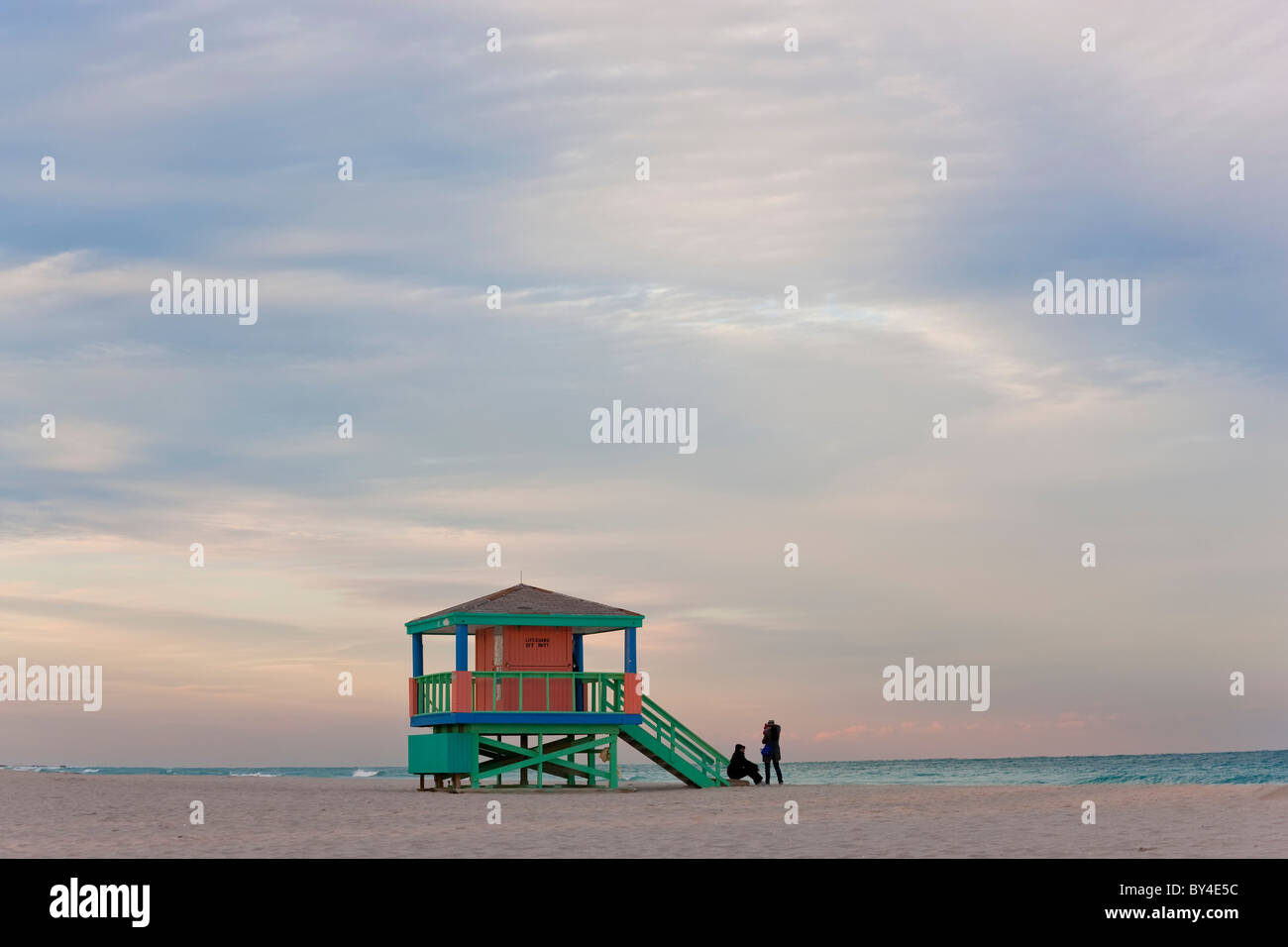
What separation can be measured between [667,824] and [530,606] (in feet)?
35.8

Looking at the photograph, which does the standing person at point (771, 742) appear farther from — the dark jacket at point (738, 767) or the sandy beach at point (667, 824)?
the sandy beach at point (667, 824)

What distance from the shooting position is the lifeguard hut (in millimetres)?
30578

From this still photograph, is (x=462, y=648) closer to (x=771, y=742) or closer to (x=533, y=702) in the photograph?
(x=533, y=702)

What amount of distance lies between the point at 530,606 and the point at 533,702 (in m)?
1.99

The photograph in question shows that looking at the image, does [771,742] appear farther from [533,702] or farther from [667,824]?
[667,824]

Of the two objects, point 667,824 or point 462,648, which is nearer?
point 667,824

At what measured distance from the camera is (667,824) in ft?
68.6

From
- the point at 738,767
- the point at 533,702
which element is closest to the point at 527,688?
the point at 533,702

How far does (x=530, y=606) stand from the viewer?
3127 cm

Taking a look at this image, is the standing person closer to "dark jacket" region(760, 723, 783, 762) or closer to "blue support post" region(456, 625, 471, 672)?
"dark jacket" region(760, 723, 783, 762)

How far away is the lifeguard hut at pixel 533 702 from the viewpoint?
30.6 m
